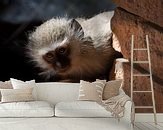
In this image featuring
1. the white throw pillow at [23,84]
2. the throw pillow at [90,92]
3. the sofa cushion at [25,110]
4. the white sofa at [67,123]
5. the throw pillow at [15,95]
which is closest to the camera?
the white sofa at [67,123]

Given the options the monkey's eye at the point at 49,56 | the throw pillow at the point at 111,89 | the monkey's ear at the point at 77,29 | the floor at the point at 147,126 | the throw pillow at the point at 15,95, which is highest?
the monkey's ear at the point at 77,29

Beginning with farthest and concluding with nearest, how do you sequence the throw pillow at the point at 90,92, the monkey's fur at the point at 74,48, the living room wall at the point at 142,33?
1. the monkey's fur at the point at 74,48
2. the living room wall at the point at 142,33
3. the throw pillow at the point at 90,92

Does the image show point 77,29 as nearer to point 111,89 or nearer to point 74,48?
point 74,48

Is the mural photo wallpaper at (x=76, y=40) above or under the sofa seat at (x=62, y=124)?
above

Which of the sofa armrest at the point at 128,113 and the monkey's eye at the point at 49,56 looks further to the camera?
the monkey's eye at the point at 49,56

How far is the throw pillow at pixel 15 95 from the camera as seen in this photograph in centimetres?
441

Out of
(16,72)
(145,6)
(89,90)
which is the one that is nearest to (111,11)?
(145,6)

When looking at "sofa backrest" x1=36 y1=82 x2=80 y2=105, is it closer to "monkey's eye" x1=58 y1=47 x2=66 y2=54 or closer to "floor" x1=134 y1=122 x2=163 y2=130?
"monkey's eye" x1=58 y1=47 x2=66 y2=54

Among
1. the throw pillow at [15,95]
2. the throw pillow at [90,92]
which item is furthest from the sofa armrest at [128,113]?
the throw pillow at [15,95]

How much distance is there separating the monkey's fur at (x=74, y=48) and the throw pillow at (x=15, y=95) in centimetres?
88

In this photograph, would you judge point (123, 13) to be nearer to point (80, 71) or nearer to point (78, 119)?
point (80, 71)

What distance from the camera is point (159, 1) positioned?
512 centimetres

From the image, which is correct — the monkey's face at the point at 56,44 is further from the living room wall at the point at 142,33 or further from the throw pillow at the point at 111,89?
the throw pillow at the point at 111,89

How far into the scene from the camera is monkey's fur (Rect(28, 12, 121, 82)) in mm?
5305
